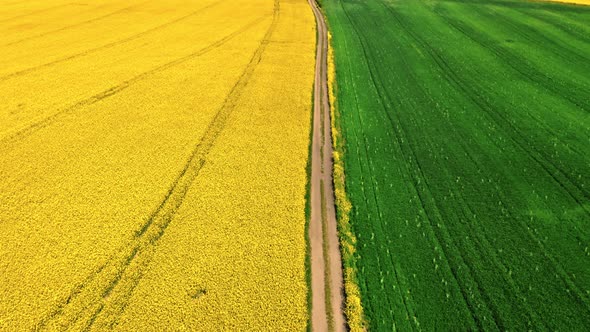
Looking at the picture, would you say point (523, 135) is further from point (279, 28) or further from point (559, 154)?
point (279, 28)

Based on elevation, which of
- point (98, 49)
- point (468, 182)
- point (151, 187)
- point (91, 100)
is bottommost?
point (468, 182)

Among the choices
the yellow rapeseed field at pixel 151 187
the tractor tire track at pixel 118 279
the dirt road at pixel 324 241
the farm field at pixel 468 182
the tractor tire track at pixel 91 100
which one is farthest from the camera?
the tractor tire track at pixel 91 100

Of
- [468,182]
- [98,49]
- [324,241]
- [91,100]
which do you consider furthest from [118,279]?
[98,49]

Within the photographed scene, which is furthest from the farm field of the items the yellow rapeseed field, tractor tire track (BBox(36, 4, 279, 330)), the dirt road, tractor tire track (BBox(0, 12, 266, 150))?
tractor tire track (BBox(0, 12, 266, 150))

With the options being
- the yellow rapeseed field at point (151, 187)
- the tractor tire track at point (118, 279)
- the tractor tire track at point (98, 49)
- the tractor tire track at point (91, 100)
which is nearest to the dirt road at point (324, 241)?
the yellow rapeseed field at point (151, 187)

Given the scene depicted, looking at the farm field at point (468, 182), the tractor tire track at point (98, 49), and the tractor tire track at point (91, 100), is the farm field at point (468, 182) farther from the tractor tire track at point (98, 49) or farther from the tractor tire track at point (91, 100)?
the tractor tire track at point (98, 49)

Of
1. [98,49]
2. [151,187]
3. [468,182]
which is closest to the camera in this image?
[151,187]

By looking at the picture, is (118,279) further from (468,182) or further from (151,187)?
(468,182)
